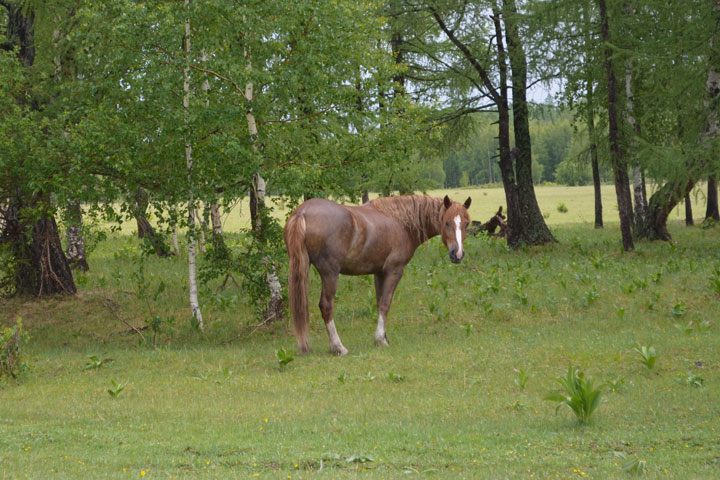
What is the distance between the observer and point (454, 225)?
1250 centimetres

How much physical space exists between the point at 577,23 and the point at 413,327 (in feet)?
47.6

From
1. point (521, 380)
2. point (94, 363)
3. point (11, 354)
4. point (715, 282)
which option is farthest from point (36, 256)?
point (715, 282)

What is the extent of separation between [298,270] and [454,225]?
2821 mm

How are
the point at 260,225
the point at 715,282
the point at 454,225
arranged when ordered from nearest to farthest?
the point at 454,225
the point at 260,225
the point at 715,282

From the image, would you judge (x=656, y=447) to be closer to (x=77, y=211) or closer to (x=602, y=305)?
(x=602, y=305)

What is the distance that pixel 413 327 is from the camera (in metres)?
15.7

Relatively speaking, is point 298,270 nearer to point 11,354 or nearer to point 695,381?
point 11,354

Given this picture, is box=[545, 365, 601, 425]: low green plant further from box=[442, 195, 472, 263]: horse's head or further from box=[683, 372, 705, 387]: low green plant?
box=[442, 195, 472, 263]: horse's head

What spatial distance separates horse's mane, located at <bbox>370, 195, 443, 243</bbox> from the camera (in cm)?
1316

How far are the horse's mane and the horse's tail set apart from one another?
1851 millimetres

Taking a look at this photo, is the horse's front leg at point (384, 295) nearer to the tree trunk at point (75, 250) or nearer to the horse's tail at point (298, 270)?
the horse's tail at point (298, 270)

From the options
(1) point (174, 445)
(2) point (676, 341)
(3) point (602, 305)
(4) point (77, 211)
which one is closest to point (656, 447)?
(1) point (174, 445)

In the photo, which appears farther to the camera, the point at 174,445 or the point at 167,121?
the point at 167,121

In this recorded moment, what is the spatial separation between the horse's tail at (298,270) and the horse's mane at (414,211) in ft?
6.07
